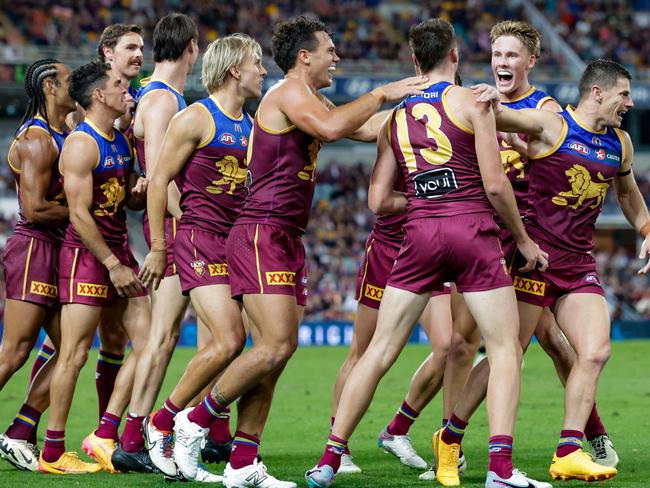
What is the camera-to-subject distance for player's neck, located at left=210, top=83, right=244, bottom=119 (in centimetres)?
754

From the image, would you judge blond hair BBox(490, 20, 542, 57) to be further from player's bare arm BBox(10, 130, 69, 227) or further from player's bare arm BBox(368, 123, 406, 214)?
player's bare arm BBox(10, 130, 69, 227)

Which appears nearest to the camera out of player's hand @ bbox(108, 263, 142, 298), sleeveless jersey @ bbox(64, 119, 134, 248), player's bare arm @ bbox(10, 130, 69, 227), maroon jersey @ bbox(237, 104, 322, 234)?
maroon jersey @ bbox(237, 104, 322, 234)

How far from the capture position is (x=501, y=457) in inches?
251

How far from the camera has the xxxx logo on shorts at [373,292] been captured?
8438 mm

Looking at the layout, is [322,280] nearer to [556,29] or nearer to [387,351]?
[556,29]

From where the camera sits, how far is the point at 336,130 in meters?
6.65

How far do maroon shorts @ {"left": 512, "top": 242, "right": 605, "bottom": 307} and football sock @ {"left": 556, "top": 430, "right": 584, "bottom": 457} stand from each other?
84 centimetres

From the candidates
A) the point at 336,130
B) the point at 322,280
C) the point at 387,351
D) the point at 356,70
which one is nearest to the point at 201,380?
the point at 387,351

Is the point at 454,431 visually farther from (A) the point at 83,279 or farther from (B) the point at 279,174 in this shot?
(A) the point at 83,279

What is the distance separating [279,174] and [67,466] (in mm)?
2645

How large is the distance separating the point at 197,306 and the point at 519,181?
95.7 inches

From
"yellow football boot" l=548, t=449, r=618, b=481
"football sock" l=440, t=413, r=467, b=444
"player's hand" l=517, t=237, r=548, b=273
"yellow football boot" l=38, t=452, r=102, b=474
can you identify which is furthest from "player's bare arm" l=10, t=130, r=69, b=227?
"yellow football boot" l=548, t=449, r=618, b=481

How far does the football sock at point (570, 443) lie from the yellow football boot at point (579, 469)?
0.03 meters

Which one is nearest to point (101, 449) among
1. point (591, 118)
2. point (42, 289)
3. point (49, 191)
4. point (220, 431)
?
point (220, 431)
